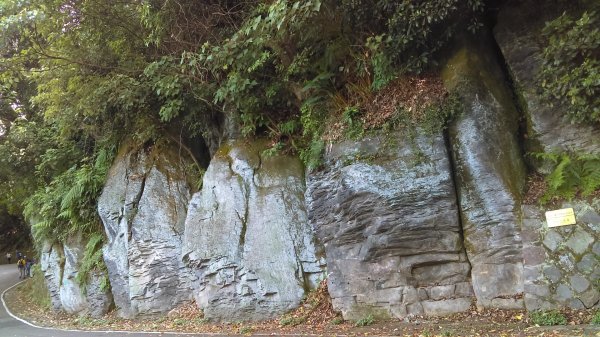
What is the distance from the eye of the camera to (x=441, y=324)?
6621 millimetres

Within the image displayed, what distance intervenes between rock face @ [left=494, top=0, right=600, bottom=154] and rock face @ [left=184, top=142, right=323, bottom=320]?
4.61 meters

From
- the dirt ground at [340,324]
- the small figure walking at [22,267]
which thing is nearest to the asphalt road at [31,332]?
the dirt ground at [340,324]

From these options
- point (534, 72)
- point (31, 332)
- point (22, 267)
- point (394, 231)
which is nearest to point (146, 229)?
point (31, 332)

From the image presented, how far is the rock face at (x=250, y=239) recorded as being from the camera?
28.7ft

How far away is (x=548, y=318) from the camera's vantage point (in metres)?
5.87

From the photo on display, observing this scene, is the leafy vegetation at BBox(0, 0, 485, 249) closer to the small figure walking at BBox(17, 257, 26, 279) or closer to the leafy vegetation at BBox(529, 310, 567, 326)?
the leafy vegetation at BBox(529, 310, 567, 326)

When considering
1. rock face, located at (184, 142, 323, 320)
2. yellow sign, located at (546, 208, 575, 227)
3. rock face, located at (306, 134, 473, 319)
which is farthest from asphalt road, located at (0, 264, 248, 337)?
yellow sign, located at (546, 208, 575, 227)

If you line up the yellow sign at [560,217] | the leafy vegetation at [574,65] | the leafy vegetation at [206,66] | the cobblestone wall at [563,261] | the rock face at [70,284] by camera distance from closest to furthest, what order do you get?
the leafy vegetation at [574,65] < the cobblestone wall at [563,261] < the yellow sign at [560,217] < the leafy vegetation at [206,66] < the rock face at [70,284]

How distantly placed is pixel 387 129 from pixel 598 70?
10.3 feet

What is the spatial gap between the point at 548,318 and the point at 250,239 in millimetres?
5667

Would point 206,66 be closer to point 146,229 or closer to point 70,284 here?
point 146,229

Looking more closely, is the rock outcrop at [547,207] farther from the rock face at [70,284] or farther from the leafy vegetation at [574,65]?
the rock face at [70,284]

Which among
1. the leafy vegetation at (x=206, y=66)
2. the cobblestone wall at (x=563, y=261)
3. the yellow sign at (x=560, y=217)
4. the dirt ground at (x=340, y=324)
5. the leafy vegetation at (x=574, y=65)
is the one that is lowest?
the dirt ground at (x=340, y=324)

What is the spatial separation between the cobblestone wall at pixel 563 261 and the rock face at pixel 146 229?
7888 millimetres
